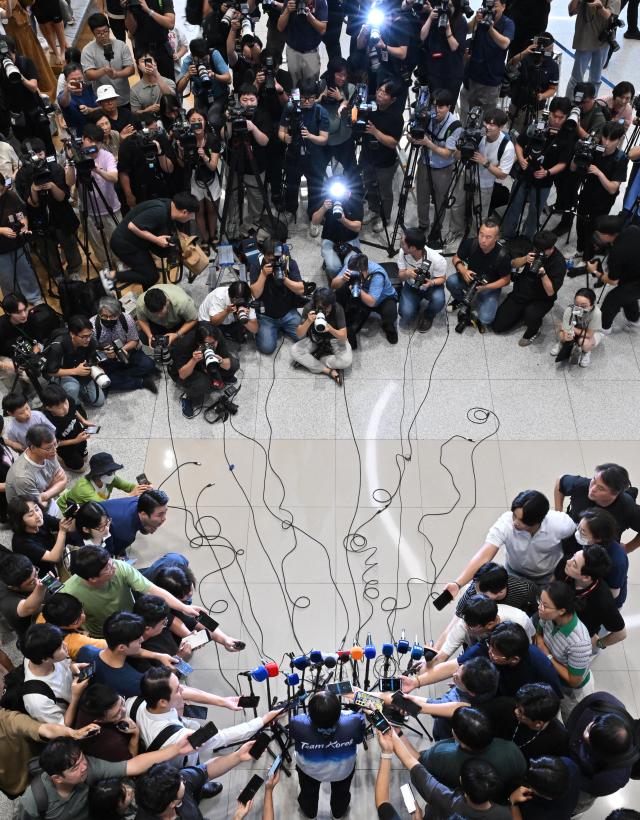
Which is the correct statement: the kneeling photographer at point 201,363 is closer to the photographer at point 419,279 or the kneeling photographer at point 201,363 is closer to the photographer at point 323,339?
the photographer at point 323,339

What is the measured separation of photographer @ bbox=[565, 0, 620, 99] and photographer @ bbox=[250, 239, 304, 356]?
3.50m

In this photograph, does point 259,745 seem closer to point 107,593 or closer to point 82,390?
point 107,593

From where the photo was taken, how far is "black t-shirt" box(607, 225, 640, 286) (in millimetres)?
5730

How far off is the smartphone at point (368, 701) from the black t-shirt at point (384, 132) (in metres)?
4.60

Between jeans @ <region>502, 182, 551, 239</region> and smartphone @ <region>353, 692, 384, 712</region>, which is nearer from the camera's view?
smartphone @ <region>353, 692, 384, 712</region>

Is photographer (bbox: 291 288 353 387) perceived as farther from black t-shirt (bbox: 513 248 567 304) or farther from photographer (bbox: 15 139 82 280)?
photographer (bbox: 15 139 82 280)

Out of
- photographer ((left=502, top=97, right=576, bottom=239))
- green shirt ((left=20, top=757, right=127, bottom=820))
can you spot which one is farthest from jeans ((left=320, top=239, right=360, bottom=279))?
green shirt ((left=20, top=757, right=127, bottom=820))

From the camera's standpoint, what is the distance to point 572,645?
3643mm

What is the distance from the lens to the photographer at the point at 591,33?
729 centimetres

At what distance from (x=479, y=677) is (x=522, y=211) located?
175 inches

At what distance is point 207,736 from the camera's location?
3348mm

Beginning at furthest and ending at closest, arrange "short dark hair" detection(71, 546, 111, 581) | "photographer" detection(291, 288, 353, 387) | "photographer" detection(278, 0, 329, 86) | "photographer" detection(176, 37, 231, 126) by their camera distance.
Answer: "photographer" detection(278, 0, 329, 86) → "photographer" detection(176, 37, 231, 126) → "photographer" detection(291, 288, 353, 387) → "short dark hair" detection(71, 546, 111, 581)

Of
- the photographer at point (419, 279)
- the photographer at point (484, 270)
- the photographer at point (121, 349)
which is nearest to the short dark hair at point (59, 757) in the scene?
the photographer at point (121, 349)

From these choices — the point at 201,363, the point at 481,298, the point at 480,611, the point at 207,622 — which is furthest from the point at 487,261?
the point at 207,622
